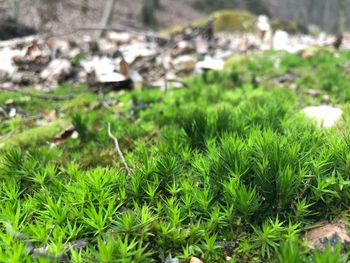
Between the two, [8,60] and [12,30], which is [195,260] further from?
[12,30]

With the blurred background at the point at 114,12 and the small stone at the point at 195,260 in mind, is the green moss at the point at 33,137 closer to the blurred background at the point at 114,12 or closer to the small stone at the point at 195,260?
the small stone at the point at 195,260

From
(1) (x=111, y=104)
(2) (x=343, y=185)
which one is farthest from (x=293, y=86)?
(2) (x=343, y=185)

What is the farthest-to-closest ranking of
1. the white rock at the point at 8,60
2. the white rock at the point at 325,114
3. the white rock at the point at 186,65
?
1. the white rock at the point at 186,65
2. the white rock at the point at 8,60
3. the white rock at the point at 325,114

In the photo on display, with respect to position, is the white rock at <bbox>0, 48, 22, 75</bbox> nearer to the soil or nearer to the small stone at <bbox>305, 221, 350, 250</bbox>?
the soil

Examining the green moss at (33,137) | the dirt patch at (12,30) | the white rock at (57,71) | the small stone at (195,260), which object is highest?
the dirt patch at (12,30)

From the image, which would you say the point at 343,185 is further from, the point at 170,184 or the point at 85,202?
the point at 85,202

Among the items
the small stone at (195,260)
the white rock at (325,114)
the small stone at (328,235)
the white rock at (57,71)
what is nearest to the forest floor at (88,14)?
the white rock at (57,71)
